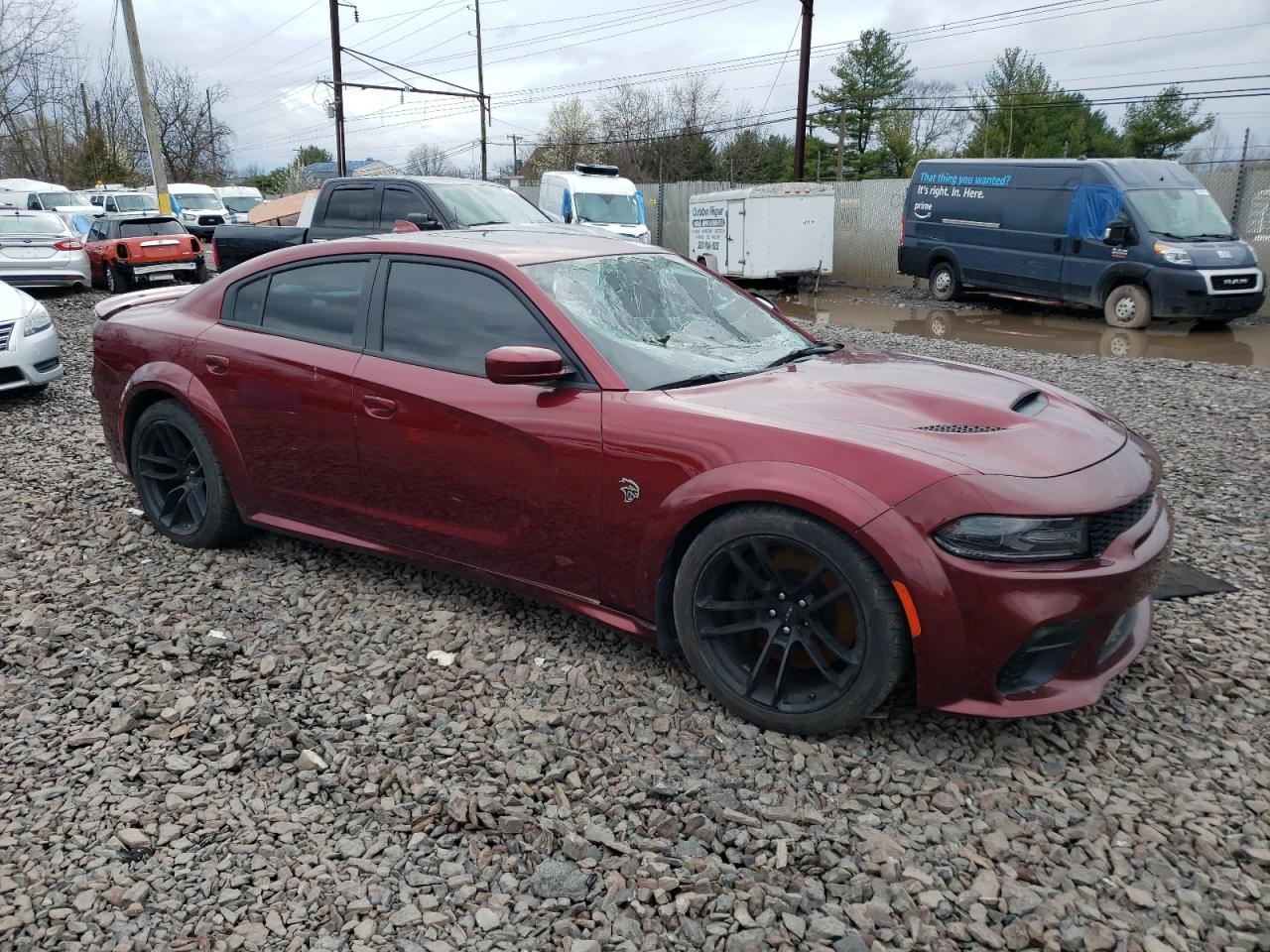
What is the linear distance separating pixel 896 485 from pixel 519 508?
4.35 ft

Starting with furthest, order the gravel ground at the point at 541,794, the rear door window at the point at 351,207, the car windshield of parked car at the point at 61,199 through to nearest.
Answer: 1. the car windshield of parked car at the point at 61,199
2. the rear door window at the point at 351,207
3. the gravel ground at the point at 541,794

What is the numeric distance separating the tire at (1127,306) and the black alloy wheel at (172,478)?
13.4 metres

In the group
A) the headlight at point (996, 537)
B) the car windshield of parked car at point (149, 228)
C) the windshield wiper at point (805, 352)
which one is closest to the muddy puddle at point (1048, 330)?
the windshield wiper at point (805, 352)

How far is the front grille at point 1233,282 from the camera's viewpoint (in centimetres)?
1309

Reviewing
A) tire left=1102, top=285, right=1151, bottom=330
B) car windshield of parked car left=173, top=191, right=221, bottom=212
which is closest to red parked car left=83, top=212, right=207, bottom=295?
car windshield of parked car left=173, top=191, right=221, bottom=212

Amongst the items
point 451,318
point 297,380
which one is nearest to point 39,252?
point 297,380

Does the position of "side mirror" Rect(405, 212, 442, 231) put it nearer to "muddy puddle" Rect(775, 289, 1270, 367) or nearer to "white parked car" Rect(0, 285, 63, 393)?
"white parked car" Rect(0, 285, 63, 393)

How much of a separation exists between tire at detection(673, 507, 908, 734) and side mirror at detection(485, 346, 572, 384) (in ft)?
2.42

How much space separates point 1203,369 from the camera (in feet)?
31.0

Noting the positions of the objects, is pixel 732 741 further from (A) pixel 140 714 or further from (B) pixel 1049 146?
(B) pixel 1049 146

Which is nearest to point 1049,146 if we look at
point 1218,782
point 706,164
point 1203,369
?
point 706,164

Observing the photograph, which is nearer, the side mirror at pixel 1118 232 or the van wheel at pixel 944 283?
the side mirror at pixel 1118 232

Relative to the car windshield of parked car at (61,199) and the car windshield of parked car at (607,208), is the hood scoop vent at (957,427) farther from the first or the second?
the car windshield of parked car at (61,199)

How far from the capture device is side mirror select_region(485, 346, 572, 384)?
10.0 feet
